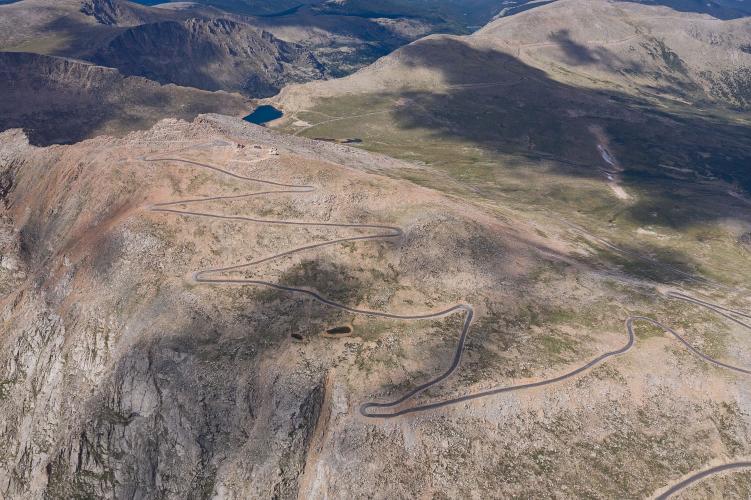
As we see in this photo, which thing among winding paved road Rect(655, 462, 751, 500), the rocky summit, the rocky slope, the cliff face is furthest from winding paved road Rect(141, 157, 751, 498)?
the cliff face

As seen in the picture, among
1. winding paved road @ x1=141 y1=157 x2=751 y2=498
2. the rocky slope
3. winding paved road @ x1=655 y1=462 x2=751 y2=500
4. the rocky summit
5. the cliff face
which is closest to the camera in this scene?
winding paved road @ x1=655 y1=462 x2=751 y2=500

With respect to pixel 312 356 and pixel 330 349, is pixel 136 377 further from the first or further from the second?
pixel 330 349

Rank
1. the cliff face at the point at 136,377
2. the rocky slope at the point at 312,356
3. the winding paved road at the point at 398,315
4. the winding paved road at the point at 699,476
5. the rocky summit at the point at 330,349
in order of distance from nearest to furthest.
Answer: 1. the winding paved road at the point at 699,476
2. the rocky summit at the point at 330,349
3. the rocky slope at the point at 312,356
4. the winding paved road at the point at 398,315
5. the cliff face at the point at 136,377

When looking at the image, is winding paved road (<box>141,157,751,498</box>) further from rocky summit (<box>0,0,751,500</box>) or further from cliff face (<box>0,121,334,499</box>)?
cliff face (<box>0,121,334,499</box>)

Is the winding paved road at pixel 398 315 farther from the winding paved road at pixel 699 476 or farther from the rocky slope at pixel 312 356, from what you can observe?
the rocky slope at pixel 312 356

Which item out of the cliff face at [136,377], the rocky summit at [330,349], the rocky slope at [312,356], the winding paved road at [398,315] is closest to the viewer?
the rocky summit at [330,349]

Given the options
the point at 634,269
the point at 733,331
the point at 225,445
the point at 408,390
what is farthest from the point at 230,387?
the point at 634,269

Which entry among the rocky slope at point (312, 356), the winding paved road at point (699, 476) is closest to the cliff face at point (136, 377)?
the rocky slope at point (312, 356)

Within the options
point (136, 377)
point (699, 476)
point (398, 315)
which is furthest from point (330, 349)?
point (699, 476)
